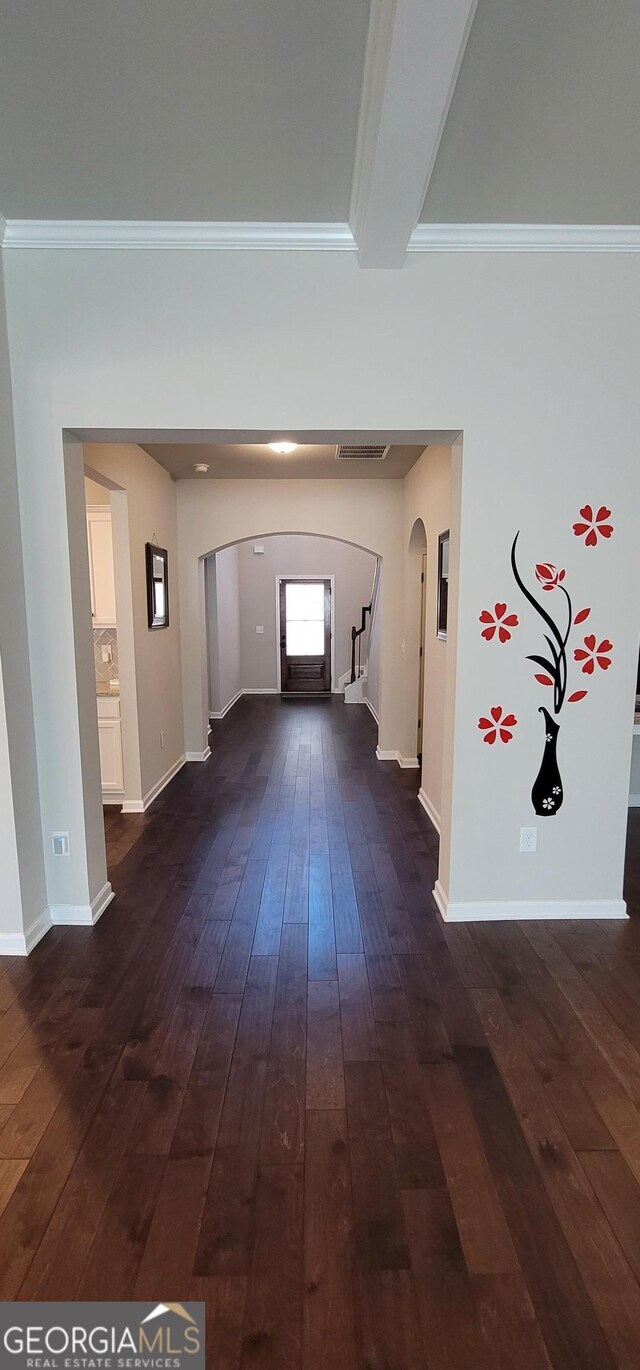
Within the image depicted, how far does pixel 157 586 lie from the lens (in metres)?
4.84

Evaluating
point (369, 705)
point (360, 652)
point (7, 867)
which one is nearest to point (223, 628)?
point (369, 705)

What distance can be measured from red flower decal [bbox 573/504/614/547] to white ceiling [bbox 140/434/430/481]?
1914 millimetres

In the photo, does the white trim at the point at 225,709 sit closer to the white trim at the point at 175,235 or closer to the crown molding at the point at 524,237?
the white trim at the point at 175,235

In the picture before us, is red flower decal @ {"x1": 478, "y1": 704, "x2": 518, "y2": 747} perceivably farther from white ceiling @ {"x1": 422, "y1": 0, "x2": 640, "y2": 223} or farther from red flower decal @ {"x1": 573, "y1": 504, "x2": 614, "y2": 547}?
white ceiling @ {"x1": 422, "y1": 0, "x2": 640, "y2": 223}

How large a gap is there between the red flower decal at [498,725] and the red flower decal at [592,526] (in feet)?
2.71

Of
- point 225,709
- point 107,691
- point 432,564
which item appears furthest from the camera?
point 225,709

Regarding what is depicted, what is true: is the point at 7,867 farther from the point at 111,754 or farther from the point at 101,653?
the point at 101,653

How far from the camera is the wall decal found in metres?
2.69

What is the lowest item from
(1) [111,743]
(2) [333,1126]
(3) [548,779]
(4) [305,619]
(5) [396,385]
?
(2) [333,1126]

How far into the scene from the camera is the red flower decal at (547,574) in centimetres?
271

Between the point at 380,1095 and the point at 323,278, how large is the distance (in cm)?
299

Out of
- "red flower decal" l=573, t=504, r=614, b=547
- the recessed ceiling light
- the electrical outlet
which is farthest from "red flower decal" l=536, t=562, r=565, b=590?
the recessed ceiling light

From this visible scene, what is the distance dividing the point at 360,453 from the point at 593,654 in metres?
2.52

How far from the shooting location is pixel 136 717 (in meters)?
4.37
